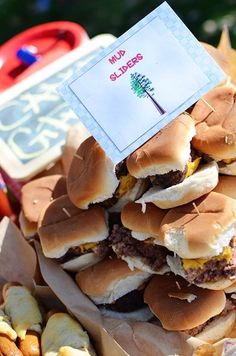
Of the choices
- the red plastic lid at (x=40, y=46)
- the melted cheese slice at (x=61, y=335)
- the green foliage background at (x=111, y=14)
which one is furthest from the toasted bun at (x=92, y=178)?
the green foliage background at (x=111, y=14)

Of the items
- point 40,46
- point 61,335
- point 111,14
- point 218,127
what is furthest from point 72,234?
point 111,14

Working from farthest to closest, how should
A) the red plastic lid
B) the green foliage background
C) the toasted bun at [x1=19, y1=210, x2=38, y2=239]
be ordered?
the green foliage background, the red plastic lid, the toasted bun at [x1=19, y1=210, x2=38, y2=239]

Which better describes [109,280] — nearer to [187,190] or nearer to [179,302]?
[179,302]

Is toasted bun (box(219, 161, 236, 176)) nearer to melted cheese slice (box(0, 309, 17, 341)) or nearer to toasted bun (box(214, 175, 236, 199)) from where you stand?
toasted bun (box(214, 175, 236, 199))

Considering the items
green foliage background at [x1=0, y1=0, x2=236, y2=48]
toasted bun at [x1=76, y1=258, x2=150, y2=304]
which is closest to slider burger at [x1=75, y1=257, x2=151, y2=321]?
toasted bun at [x1=76, y1=258, x2=150, y2=304]

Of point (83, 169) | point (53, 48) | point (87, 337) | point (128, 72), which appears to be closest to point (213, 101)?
point (128, 72)

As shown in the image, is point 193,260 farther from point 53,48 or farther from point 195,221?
point 53,48
